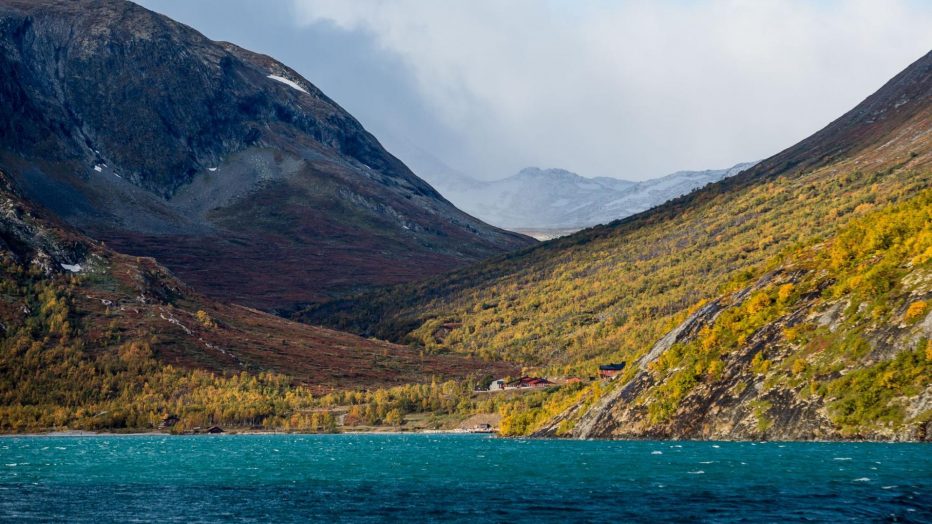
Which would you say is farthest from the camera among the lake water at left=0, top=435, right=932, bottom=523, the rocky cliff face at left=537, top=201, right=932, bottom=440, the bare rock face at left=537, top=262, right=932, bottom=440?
the bare rock face at left=537, top=262, right=932, bottom=440

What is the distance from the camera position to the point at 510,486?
261 ft

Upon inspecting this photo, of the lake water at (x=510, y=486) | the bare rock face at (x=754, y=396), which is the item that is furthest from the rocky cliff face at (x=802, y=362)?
the lake water at (x=510, y=486)

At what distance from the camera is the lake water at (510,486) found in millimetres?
63344

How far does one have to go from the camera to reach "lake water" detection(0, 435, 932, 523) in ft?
208

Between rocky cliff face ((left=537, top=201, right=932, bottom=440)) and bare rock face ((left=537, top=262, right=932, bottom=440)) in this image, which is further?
bare rock face ((left=537, top=262, right=932, bottom=440))

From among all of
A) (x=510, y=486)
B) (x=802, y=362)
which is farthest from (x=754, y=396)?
(x=510, y=486)

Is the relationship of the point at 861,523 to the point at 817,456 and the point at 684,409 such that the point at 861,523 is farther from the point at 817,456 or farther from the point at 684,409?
Result: the point at 684,409

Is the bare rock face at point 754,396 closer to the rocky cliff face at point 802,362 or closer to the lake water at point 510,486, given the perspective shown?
the rocky cliff face at point 802,362

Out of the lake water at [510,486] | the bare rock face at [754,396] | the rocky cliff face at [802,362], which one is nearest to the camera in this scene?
the lake water at [510,486]

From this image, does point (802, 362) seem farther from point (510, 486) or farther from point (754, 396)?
point (510, 486)

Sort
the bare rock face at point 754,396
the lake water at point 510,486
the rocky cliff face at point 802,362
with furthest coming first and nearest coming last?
the bare rock face at point 754,396, the rocky cliff face at point 802,362, the lake water at point 510,486

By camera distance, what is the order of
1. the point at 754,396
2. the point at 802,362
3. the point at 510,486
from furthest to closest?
the point at 754,396, the point at 802,362, the point at 510,486

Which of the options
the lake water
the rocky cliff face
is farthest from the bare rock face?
the lake water

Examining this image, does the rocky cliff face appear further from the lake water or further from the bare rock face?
the lake water
